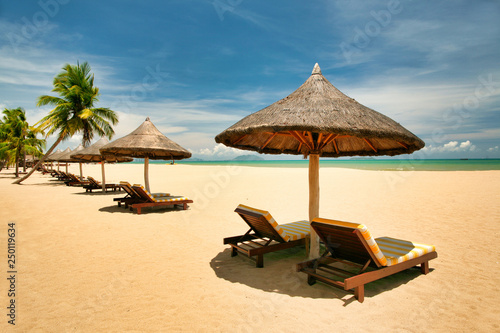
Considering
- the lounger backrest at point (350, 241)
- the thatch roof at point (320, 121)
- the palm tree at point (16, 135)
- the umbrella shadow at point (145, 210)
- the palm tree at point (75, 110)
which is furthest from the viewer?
the palm tree at point (16, 135)

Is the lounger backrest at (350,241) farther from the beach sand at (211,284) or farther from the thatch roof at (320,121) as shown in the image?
the thatch roof at (320,121)

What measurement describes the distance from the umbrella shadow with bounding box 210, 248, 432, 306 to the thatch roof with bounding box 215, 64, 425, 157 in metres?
1.92

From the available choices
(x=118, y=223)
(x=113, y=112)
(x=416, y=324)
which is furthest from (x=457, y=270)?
(x=113, y=112)

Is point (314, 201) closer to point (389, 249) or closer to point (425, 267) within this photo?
point (389, 249)

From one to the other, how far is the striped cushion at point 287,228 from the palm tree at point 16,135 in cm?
2975

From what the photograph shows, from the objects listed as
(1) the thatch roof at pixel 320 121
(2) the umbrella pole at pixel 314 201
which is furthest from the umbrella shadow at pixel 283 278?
(1) the thatch roof at pixel 320 121

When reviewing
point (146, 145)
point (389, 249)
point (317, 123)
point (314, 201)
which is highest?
point (146, 145)

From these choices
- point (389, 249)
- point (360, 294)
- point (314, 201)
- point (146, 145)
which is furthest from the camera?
point (146, 145)

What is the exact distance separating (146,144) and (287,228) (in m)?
6.62

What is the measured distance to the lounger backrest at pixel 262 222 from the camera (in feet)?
13.1

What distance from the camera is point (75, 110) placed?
1811 centimetres

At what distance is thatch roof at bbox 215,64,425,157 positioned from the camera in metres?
3.52

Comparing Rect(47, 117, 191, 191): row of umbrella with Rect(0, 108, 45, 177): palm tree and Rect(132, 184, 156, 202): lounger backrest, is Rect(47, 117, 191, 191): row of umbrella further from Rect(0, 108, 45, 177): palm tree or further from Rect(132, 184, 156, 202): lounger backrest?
Rect(0, 108, 45, 177): palm tree

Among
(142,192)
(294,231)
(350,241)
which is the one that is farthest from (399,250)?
(142,192)
